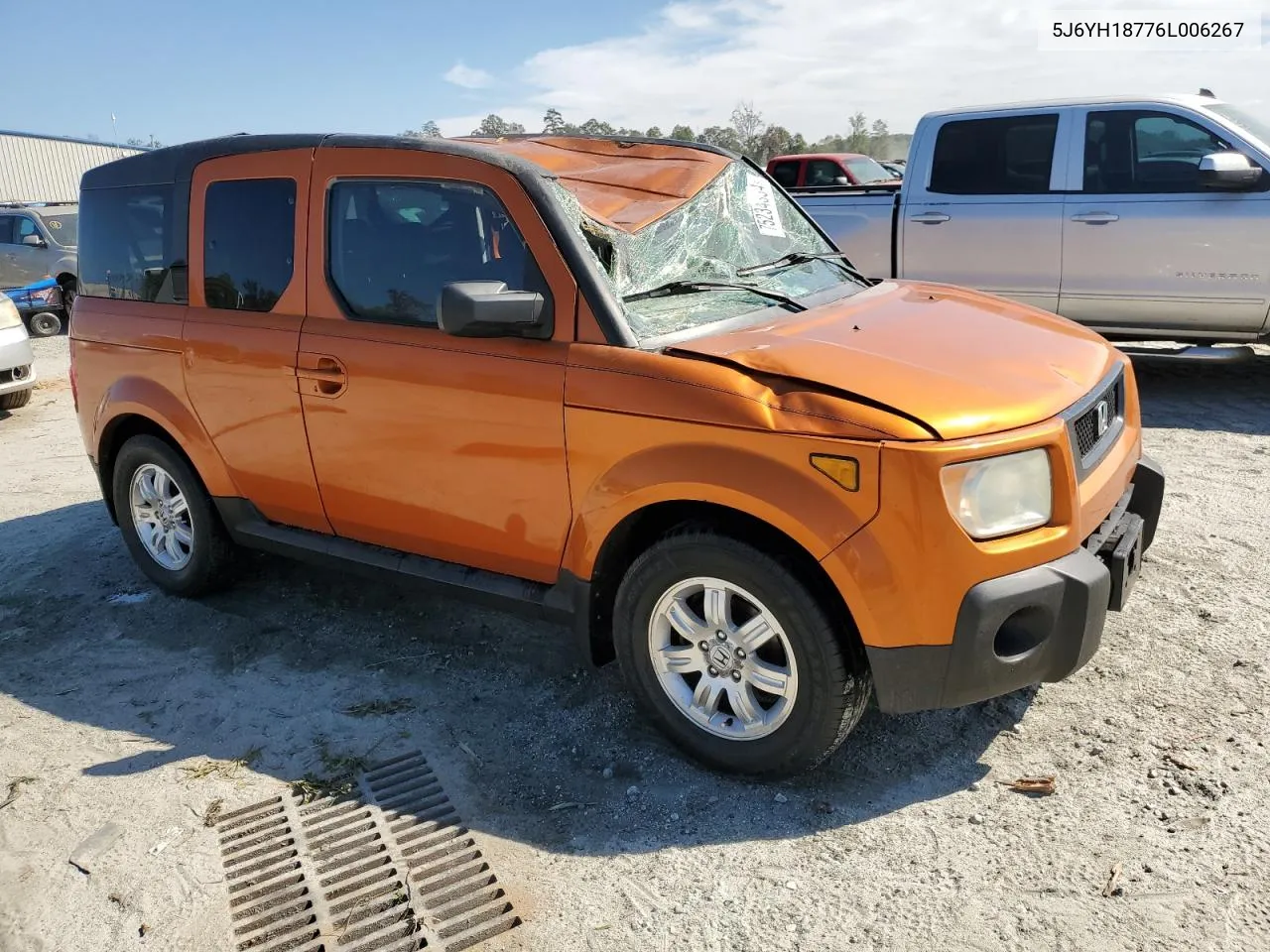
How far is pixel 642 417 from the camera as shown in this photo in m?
2.98

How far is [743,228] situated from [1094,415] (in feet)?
4.99

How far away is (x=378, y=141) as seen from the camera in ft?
12.0

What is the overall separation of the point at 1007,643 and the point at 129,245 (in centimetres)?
411

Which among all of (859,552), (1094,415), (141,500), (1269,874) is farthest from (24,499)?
(1269,874)

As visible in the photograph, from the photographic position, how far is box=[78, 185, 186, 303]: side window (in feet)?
14.4

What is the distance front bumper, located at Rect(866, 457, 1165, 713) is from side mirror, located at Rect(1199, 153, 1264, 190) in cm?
521

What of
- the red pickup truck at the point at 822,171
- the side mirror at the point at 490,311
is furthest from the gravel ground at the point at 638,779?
the red pickup truck at the point at 822,171

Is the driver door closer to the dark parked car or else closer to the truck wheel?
the dark parked car

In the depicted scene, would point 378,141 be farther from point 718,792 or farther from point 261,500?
point 718,792

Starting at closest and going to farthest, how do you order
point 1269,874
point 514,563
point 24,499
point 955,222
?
point 1269,874 < point 514,563 < point 24,499 < point 955,222

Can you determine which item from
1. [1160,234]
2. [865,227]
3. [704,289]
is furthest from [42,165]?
[704,289]

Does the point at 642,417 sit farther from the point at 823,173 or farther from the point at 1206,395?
the point at 823,173

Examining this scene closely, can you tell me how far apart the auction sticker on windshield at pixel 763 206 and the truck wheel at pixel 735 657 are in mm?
1678

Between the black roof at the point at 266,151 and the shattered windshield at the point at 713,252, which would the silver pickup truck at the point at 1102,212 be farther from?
the black roof at the point at 266,151
